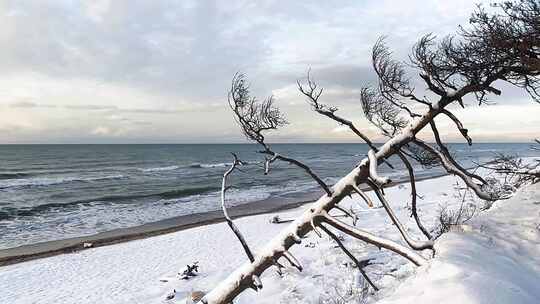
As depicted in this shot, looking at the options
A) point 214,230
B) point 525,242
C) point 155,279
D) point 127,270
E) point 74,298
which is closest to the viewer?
point 525,242

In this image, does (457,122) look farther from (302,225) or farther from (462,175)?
(302,225)

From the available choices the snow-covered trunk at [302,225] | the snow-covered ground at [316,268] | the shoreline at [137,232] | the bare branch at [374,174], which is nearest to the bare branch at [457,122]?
the snow-covered trunk at [302,225]

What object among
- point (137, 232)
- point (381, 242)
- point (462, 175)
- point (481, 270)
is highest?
point (462, 175)

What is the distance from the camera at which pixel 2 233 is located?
66.0ft

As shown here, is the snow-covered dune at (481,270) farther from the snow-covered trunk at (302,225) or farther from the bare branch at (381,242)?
the snow-covered trunk at (302,225)

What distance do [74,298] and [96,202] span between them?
18217 mm

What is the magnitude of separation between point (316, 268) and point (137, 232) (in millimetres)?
12917

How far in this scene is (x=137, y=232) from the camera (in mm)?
20797

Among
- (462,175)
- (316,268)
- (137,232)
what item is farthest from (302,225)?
(137,232)

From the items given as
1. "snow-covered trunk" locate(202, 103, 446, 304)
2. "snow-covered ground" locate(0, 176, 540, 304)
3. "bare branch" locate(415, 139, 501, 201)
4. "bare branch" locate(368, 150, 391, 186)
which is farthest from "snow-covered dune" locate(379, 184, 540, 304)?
"snow-covered trunk" locate(202, 103, 446, 304)

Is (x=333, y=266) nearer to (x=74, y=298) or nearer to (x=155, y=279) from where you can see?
A: (x=155, y=279)

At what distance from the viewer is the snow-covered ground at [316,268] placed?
11.3 feet

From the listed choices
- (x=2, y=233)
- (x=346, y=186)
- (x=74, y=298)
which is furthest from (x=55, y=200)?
(x=346, y=186)

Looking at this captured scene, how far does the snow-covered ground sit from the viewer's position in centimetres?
345
